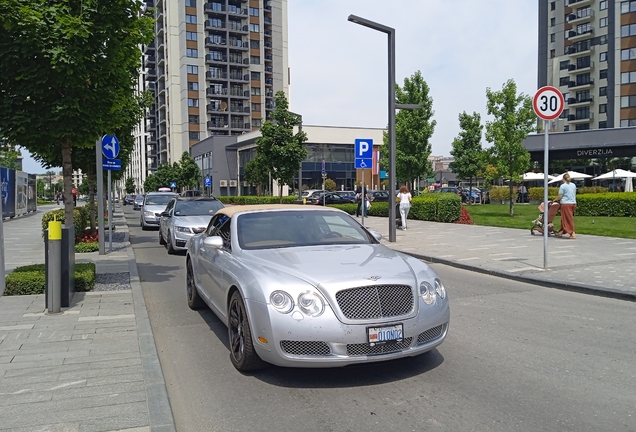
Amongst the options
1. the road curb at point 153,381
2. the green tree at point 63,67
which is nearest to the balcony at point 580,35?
the green tree at point 63,67

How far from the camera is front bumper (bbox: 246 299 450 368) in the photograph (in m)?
4.33

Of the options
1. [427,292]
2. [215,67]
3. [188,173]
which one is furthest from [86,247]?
[215,67]

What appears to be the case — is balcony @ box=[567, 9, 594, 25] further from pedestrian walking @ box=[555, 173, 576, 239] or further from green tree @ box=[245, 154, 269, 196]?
pedestrian walking @ box=[555, 173, 576, 239]

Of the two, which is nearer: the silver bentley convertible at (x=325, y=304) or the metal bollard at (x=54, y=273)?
the silver bentley convertible at (x=325, y=304)

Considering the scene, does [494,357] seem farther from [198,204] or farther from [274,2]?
[274,2]

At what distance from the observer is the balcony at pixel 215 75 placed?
87.5m

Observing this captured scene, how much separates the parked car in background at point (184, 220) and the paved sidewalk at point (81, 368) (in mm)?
6043

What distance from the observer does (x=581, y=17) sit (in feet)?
234

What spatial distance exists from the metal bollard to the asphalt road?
1.33m

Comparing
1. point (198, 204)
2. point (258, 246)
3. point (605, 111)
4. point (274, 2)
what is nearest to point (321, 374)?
point (258, 246)

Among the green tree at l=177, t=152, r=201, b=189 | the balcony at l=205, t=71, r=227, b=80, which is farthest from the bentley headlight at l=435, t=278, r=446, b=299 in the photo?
the balcony at l=205, t=71, r=227, b=80

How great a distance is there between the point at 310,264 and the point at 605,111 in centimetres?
7657

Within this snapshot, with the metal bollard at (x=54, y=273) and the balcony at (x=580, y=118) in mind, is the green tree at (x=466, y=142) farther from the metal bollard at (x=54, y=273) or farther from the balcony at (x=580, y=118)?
the metal bollard at (x=54, y=273)

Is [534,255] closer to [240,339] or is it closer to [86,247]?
[240,339]
